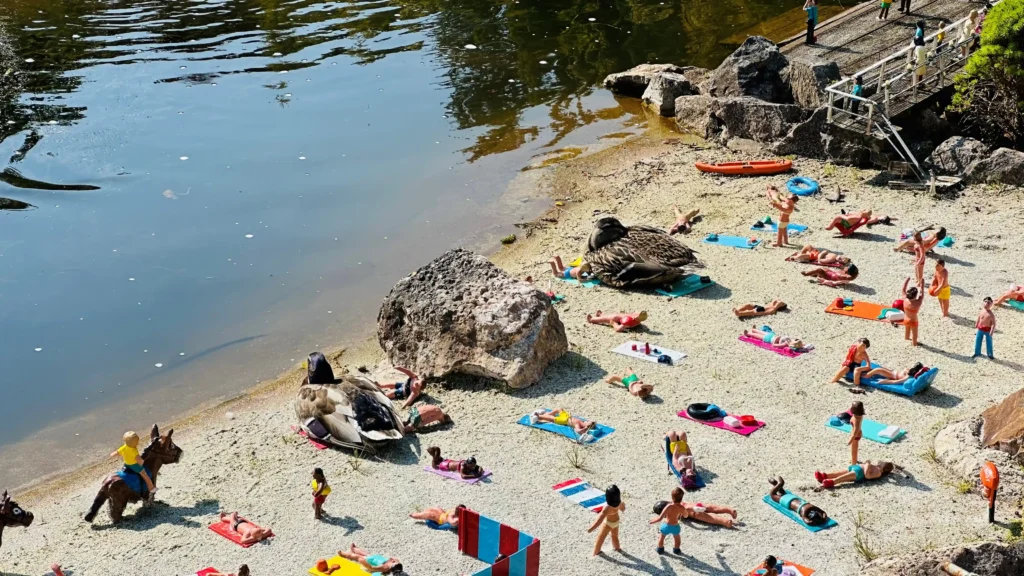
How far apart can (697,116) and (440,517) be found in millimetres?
18544

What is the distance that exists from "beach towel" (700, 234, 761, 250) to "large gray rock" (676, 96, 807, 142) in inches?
223

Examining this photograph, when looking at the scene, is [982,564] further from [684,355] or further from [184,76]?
[184,76]

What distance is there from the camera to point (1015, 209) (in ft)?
71.9

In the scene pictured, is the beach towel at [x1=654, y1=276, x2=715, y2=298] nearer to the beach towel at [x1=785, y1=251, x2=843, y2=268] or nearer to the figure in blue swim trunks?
the beach towel at [x1=785, y1=251, x2=843, y2=268]

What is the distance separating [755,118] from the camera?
27.1 metres

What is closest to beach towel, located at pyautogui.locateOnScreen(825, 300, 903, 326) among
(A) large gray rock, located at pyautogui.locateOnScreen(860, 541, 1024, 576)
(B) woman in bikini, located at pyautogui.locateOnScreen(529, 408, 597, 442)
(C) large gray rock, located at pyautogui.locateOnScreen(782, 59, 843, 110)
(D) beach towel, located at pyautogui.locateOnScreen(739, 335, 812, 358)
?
(D) beach towel, located at pyautogui.locateOnScreen(739, 335, 812, 358)

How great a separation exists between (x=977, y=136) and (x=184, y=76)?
2272cm

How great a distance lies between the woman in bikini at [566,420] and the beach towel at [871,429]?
10.3 feet

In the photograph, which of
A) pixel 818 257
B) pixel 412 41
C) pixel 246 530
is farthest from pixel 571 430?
pixel 412 41

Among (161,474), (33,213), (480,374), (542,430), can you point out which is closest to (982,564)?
(542,430)

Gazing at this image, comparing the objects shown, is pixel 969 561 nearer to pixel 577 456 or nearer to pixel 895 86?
pixel 577 456

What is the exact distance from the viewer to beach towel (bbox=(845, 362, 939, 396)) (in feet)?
50.6

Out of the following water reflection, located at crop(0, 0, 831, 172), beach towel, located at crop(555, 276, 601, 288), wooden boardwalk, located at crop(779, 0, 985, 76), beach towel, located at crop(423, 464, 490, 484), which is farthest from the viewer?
water reflection, located at crop(0, 0, 831, 172)

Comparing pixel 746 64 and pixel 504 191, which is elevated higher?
pixel 746 64
